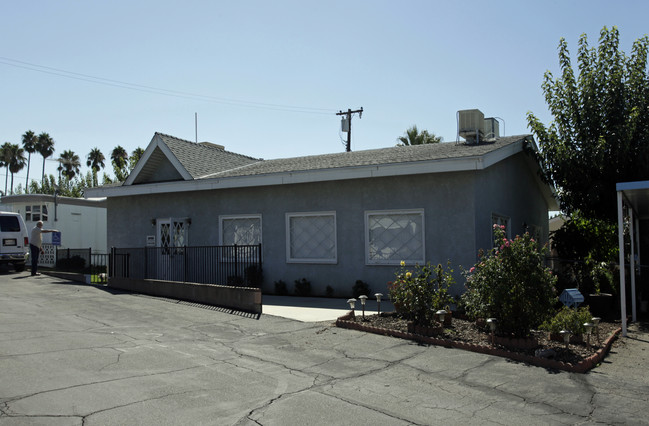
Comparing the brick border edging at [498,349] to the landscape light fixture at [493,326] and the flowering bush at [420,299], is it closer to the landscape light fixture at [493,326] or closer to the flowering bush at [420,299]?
the landscape light fixture at [493,326]

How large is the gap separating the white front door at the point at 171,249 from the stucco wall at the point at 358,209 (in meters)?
0.30

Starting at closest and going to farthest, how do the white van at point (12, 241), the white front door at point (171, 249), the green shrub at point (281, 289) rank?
the green shrub at point (281, 289), the white front door at point (171, 249), the white van at point (12, 241)

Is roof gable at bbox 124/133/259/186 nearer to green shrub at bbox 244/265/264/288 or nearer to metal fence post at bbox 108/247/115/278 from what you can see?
metal fence post at bbox 108/247/115/278

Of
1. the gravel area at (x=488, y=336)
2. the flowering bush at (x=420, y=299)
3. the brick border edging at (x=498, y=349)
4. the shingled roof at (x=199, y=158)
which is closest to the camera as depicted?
the brick border edging at (x=498, y=349)

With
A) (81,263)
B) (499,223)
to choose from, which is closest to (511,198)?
(499,223)

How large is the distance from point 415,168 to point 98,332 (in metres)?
7.64

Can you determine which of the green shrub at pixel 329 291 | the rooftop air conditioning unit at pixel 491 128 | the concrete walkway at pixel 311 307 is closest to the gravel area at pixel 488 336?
the concrete walkway at pixel 311 307

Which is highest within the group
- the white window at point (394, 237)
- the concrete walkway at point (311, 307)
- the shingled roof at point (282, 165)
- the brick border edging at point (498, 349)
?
the shingled roof at point (282, 165)

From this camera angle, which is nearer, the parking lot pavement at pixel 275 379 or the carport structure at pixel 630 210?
the parking lot pavement at pixel 275 379

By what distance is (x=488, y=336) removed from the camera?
8.31 m

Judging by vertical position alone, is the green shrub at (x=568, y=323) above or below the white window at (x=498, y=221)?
below

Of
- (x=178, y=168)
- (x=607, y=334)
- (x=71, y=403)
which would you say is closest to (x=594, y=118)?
(x=607, y=334)

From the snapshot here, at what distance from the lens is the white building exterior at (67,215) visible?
79.7ft

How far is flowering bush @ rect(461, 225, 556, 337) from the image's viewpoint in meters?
7.90
